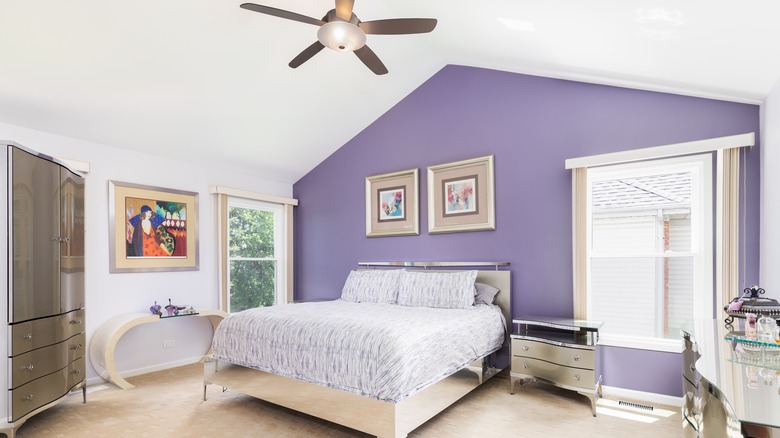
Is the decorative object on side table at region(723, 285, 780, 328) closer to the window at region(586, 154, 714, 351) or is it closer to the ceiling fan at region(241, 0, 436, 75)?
the window at region(586, 154, 714, 351)

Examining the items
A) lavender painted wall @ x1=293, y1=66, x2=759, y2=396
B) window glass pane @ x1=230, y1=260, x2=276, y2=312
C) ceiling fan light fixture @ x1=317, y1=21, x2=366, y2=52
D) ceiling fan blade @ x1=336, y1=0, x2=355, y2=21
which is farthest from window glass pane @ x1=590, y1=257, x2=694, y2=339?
window glass pane @ x1=230, y1=260, x2=276, y2=312

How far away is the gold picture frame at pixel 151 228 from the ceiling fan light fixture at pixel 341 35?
280 cm

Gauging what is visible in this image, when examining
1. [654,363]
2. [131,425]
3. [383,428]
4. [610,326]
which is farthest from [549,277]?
[131,425]

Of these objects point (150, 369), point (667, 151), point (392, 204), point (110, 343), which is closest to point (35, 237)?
point (110, 343)

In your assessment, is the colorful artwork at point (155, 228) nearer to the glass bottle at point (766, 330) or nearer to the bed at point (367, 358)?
the bed at point (367, 358)

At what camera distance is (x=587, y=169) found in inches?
143

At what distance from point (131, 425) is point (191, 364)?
176cm

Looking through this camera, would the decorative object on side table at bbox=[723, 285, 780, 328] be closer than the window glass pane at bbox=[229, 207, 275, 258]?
Yes

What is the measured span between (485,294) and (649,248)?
147 centimetres

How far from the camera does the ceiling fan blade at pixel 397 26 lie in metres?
2.56

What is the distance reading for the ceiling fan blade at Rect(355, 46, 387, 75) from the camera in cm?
288

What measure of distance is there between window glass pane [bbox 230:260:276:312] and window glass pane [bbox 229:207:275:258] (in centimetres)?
13

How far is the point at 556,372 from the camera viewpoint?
3.28 metres

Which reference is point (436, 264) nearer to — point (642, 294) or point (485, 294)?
point (485, 294)
